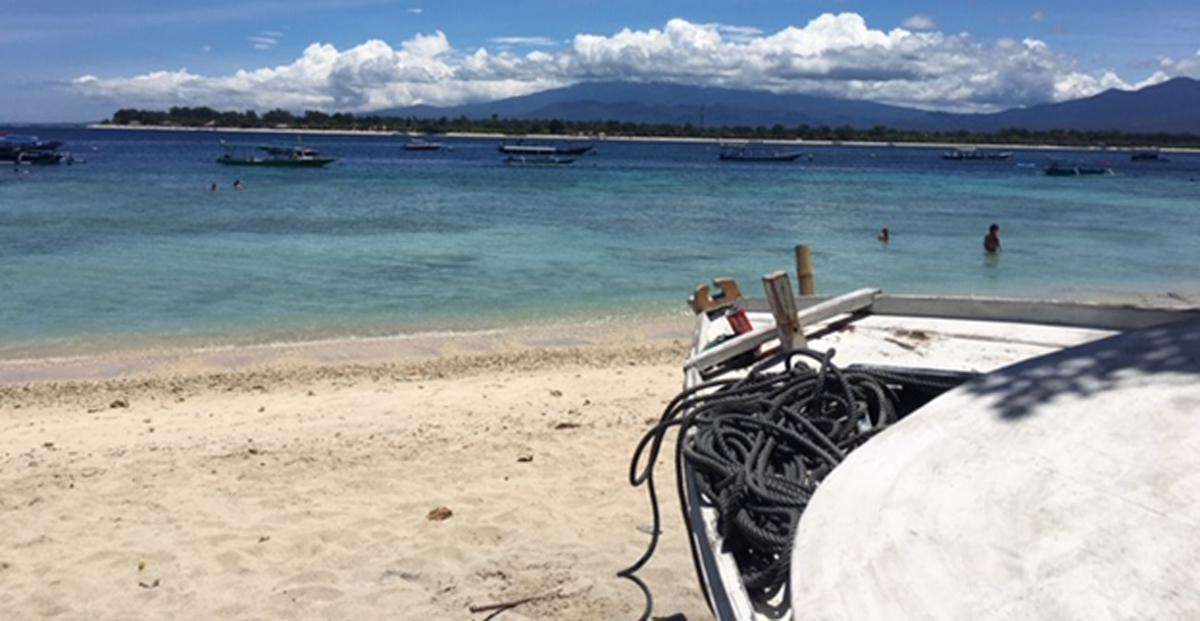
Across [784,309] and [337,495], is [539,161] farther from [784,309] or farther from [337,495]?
[784,309]

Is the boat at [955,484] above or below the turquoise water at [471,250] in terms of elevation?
above

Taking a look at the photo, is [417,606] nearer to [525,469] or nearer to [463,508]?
[463,508]

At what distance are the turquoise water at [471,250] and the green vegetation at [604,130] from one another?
4094 inches

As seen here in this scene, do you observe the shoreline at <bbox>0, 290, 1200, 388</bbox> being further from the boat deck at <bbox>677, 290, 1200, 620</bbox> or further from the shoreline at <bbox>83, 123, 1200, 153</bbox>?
the shoreline at <bbox>83, 123, 1200, 153</bbox>

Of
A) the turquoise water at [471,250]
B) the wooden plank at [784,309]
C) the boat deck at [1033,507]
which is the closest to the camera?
the boat deck at [1033,507]

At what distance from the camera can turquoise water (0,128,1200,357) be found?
1493 cm

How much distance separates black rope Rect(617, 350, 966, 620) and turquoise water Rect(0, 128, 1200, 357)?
10194 mm

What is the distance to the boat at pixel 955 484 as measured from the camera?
229cm

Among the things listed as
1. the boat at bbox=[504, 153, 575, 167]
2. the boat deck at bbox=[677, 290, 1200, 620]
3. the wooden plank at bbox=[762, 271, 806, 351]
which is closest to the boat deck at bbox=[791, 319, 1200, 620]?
the boat deck at bbox=[677, 290, 1200, 620]

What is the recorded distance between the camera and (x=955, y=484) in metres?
2.71

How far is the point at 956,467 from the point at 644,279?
15550 mm

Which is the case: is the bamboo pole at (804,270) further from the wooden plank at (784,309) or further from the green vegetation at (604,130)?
the green vegetation at (604,130)

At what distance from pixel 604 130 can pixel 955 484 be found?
152 m

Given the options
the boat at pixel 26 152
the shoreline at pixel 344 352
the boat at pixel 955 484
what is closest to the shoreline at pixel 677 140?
the boat at pixel 26 152
